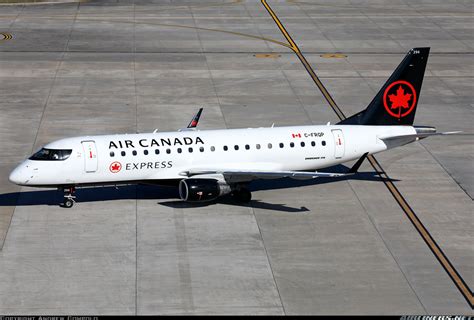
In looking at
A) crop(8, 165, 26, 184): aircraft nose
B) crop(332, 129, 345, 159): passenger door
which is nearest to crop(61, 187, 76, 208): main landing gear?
crop(8, 165, 26, 184): aircraft nose

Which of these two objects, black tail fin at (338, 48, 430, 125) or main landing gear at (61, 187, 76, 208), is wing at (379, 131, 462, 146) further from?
main landing gear at (61, 187, 76, 208)

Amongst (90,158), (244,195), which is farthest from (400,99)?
(90,158)

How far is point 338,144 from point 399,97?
4.56 m

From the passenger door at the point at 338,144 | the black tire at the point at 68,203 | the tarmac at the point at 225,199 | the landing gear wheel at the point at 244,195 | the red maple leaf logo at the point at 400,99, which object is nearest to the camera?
the tarmac at the point at 225,199

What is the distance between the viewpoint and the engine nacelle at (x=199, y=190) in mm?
42812

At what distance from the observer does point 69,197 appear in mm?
43750

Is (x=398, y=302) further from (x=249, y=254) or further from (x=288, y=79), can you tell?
(x=288, y=79)

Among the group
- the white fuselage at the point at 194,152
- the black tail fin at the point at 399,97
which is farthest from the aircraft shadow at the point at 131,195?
the black tail fin at the point at 399,97

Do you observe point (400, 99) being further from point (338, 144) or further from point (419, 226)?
point (419, 226)

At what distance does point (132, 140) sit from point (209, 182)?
169 inches

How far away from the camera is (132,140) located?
144 feet

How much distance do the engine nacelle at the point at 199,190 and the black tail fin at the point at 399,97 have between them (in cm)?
882

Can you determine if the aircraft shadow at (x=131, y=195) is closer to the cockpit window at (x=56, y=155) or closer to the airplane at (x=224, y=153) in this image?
the airplane at (x=224, y=153)

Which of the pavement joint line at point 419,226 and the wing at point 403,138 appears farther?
the wing at point 403,138
